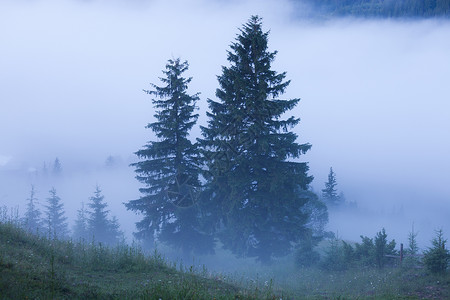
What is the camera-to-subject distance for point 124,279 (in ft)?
26.6

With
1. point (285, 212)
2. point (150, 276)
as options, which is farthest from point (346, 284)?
point (150, 276)

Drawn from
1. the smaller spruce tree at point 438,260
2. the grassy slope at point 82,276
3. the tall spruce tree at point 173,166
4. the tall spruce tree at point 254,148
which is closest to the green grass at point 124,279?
the grassy slope at point 82,276

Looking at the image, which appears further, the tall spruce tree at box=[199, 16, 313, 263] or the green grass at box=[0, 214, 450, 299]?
the tall spruce tree at box=[199, 16, 313, 263]

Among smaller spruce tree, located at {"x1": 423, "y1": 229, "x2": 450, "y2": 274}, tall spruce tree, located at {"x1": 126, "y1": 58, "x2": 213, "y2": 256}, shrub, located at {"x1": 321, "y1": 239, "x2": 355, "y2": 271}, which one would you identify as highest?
tall spruce tree, located at {"x1": 126, "y1": 58, "x2": 213, "y2": 256}

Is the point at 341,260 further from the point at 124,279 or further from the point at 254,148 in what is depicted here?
the point at 124,279

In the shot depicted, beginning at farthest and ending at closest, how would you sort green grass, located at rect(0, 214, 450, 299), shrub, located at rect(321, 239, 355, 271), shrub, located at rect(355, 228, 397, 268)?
shrub, located at rect(321, 239, 355, 271)
shrub, located at rect(355, 228, 397, 268)
green grass, located at rect(0, 214, 450, 299)

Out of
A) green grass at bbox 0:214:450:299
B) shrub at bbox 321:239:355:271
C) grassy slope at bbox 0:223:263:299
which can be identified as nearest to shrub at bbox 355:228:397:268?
shrub at bbox 321:239:355:271

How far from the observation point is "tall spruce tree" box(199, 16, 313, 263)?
68.3 feet

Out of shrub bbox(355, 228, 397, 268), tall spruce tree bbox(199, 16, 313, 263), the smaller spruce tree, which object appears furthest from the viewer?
tall spruce tree bbox(199, 16, 313, 263)

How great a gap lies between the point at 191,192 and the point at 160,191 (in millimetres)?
2655

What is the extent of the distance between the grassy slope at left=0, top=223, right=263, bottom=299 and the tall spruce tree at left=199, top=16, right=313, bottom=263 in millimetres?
11810

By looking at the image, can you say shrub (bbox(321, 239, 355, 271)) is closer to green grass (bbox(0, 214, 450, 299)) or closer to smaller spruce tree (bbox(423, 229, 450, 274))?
green grass (bbox(0, 214, 450, 299))

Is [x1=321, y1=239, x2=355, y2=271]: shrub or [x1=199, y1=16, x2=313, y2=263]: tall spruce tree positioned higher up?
[x1=199, y1=16, x2=313, y2=263]: tall spruce tree

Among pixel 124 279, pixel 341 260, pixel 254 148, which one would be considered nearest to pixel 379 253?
pixel 341 260
